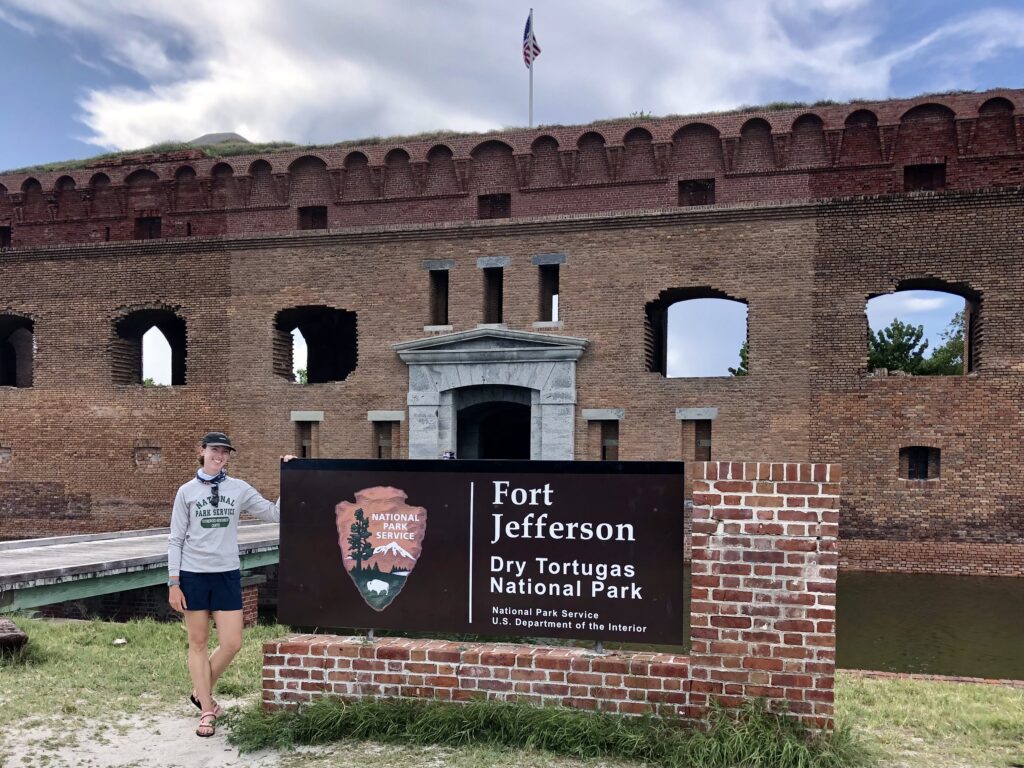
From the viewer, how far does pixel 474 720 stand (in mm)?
4727

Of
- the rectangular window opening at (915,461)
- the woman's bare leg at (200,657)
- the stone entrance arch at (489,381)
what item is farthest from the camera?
the stone entrance arch at (489,381)

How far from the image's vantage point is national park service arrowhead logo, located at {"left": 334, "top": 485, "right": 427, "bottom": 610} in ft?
16.6

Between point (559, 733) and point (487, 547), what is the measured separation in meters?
1.10

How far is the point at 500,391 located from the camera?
18875 mm

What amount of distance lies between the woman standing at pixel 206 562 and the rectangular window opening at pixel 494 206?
14.8 meters

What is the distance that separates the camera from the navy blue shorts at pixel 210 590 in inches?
197

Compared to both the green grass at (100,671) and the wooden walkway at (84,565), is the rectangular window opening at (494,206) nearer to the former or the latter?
the wooden walkway at (84,565)

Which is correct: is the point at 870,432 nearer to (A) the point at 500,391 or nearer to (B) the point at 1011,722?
(A) the point at 500,391

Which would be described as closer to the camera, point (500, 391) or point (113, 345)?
point (500, 391)

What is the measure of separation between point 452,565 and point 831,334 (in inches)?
541

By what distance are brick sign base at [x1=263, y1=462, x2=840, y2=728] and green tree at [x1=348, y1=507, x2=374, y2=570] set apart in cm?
77

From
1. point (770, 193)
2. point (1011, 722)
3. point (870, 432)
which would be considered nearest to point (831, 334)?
point (870, 432)

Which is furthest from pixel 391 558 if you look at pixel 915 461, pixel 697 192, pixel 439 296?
pixel 697 192

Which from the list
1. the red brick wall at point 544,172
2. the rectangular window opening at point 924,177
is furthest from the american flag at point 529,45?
the rectangular window opening at point 924,177
